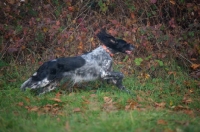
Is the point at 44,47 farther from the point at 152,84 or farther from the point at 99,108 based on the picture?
the point at 99,108

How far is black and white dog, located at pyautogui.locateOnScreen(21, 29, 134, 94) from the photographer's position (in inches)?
277

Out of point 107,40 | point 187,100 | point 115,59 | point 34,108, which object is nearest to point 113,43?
point 107,40

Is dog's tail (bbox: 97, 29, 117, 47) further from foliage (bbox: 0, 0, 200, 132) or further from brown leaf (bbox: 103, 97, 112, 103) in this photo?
brown leaf (bbox: 103, 97, 112, 103)

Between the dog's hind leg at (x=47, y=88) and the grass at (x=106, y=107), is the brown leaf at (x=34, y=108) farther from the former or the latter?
the dog's hind leg at (x=47, y=88)

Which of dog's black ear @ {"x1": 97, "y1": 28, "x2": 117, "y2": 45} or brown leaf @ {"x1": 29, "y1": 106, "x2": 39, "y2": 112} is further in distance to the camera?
dog's black ear @ {"x1": 97, "y1": 28, "x2": 117, "y2": 45}

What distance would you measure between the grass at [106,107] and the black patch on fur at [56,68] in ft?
1.31

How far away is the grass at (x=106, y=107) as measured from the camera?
4.82 m

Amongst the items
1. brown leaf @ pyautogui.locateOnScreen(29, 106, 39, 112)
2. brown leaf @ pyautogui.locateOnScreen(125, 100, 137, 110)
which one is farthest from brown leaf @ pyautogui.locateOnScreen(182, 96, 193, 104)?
brown leaf @ pyautogui.locateOnScreen(29, 106, 39, 112)

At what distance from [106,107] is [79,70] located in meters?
1.50

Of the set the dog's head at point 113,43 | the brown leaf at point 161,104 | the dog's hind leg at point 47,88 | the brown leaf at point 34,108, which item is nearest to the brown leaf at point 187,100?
the brown leaf at point 161,104

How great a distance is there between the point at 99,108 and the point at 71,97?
0.90 m

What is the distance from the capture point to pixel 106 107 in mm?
6031

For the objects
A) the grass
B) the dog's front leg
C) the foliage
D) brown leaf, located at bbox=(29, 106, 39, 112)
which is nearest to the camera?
the grass

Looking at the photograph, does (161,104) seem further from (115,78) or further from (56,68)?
(56,68)
